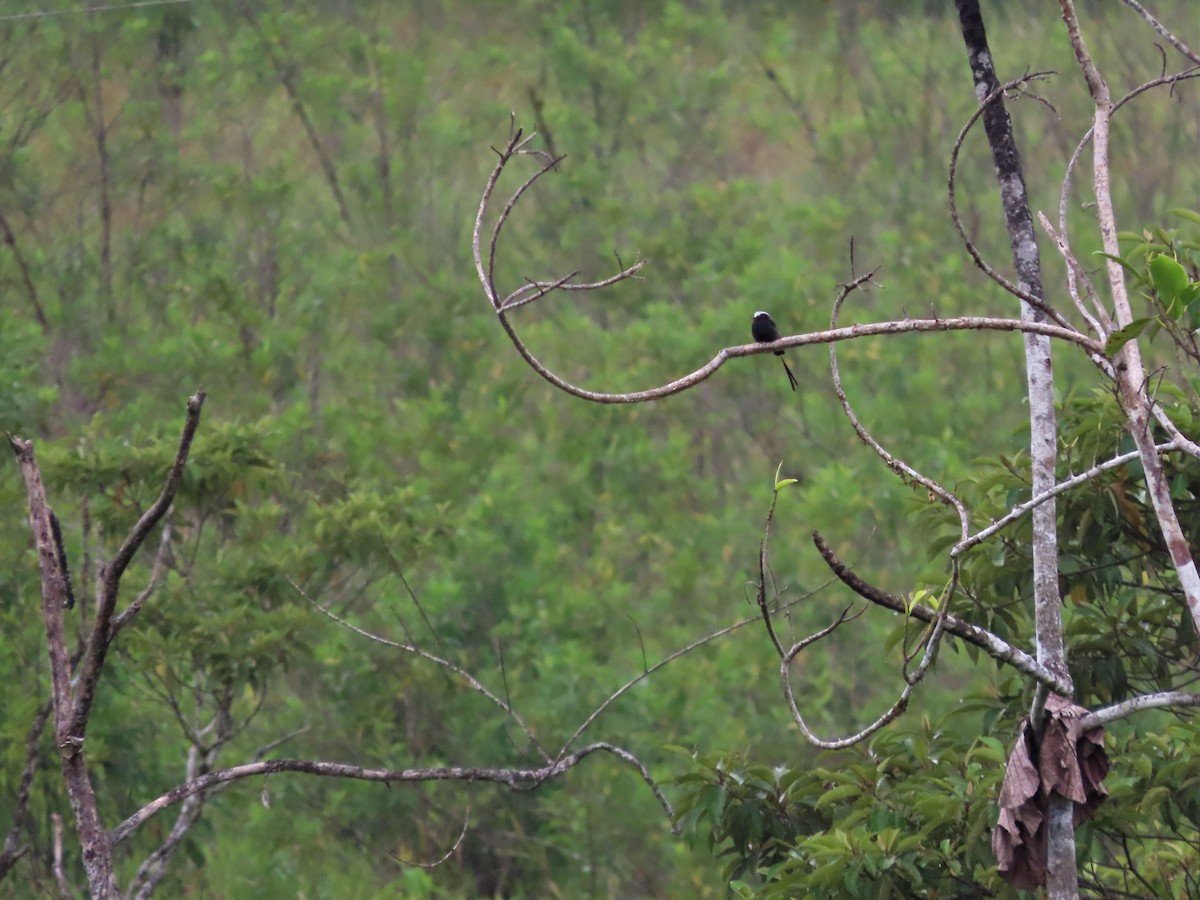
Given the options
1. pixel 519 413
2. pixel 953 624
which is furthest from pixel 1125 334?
pixel 519 413

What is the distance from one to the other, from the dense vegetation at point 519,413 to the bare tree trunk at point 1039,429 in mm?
450

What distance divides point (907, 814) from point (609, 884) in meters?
5.39

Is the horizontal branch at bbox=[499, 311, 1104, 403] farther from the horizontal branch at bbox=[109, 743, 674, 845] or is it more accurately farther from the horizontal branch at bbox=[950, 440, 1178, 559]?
the horizontal branch at bbox=[109, 743, 674, 845]

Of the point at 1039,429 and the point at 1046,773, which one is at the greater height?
the point at 1039,429

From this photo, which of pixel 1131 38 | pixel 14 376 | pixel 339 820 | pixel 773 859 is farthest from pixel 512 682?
pixel 1131 38

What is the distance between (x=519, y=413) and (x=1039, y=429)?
9800 mm

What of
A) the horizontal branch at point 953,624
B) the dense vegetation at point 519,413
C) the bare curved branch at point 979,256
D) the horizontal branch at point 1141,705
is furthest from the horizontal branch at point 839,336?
the dense vegetation at point 519,413

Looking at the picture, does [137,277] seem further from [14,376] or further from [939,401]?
[939,401]

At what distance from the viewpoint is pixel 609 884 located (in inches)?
369

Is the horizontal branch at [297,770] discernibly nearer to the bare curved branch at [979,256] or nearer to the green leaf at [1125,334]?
the bare curved branch at [979,256]

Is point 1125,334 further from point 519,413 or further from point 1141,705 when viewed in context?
point 519,413

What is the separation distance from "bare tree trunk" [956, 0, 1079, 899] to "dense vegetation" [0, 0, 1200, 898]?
1.47 ft

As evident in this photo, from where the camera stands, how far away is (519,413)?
13.4 metres

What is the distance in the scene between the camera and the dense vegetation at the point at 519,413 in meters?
6.75
